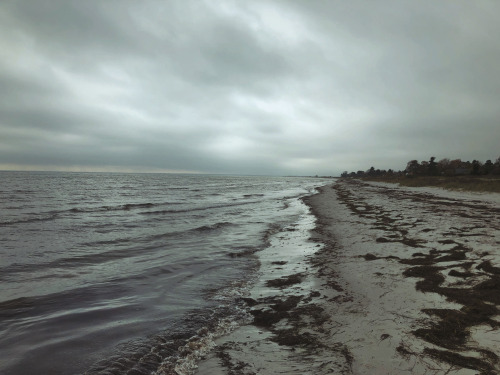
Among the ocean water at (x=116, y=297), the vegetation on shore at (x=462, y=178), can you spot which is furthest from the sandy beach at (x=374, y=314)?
the vegetation on shore at (x=462, y=178)

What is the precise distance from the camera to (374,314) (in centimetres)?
520

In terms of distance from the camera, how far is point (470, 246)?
933 centimetres

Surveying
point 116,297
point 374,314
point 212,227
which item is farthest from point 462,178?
point 116,297

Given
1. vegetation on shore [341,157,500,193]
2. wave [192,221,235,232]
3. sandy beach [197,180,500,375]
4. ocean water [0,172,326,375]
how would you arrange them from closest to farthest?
sandy beach [197,180,500,375]
ocean water [0,172,326,375]
wave [192,221,235,232]
vegetation on shore [341,157,500,193]

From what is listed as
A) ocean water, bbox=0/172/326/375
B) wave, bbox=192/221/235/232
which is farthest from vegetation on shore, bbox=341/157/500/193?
ocean water, bbox=0/172/326/375

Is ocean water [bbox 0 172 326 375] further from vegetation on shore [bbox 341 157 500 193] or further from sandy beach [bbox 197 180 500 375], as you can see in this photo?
vegetation on shore [bbox 341 157 500 193]

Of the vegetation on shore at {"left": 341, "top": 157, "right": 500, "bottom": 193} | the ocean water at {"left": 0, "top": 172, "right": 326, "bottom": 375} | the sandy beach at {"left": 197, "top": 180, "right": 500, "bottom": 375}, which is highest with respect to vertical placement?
the vegetation on shore at {"left": 341, "top": 157, "right": 500, "bottom": 193}

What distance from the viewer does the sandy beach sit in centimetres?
378

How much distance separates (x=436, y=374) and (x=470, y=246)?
25.8 feet

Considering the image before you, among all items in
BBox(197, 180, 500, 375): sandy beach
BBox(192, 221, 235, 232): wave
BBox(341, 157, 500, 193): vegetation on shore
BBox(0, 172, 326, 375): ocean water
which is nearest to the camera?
BBox(197, 180, 500, 375): sandy beach

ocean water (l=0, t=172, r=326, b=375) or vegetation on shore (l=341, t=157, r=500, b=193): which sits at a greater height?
vegetation on shore (l=341, t=157, r=500, b=193)

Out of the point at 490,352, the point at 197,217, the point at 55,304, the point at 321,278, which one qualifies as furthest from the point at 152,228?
the point at 490,352

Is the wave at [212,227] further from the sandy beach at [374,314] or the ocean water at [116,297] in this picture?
the sandy beach at [374,314]

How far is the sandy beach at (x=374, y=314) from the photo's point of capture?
3781 millimetres
